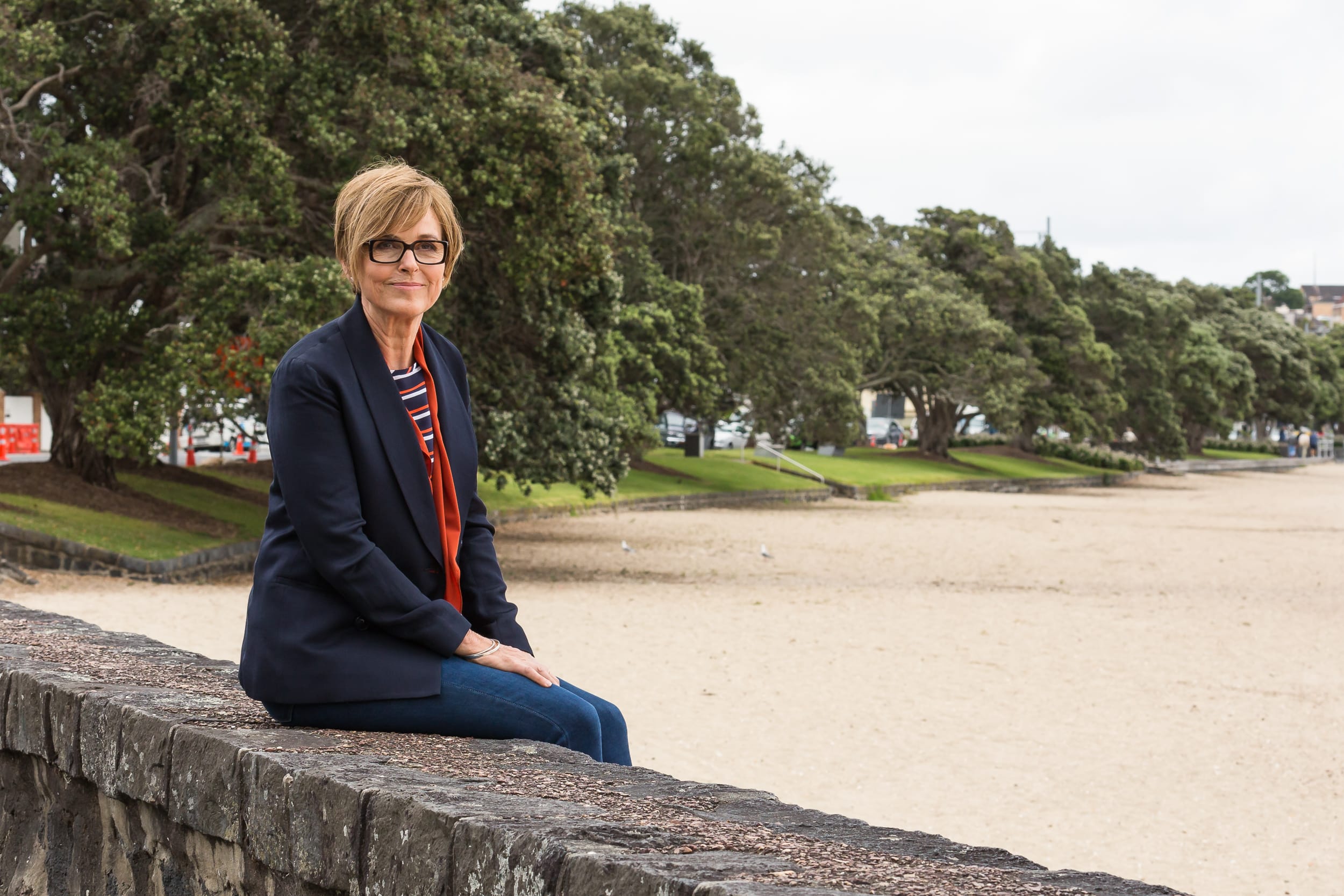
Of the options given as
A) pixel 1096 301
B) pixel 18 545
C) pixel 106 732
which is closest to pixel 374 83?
pixel 18 545

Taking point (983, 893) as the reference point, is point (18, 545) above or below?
below

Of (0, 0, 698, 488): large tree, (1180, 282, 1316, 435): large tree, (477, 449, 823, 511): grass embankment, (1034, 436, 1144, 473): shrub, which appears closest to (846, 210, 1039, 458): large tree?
(477, 449, 823, 511): grass embankment

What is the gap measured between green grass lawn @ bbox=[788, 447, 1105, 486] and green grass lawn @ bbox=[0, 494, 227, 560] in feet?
76.6

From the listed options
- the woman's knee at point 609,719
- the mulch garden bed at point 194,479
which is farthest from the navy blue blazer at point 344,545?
the mulch garden bed at point 194,479

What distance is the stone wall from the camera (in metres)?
2.12

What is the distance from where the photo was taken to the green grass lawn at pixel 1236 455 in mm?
67750

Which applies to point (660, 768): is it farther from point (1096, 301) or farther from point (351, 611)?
point (1096, 301)

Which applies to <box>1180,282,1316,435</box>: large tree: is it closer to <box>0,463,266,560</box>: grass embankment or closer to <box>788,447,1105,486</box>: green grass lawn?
<box>788,447,1105,486</box>: green grass lawn

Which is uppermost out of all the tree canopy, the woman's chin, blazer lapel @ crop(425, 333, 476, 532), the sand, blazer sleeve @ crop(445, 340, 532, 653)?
the tree canopy

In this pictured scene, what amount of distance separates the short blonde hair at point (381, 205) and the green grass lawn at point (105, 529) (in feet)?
39.0

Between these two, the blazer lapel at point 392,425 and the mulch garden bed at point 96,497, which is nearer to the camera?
the blazer lapel at point 392,425

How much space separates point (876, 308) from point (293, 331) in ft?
81.6

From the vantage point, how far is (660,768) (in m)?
7.24

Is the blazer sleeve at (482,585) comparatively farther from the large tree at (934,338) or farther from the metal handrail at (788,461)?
the large tree at (934,338)
